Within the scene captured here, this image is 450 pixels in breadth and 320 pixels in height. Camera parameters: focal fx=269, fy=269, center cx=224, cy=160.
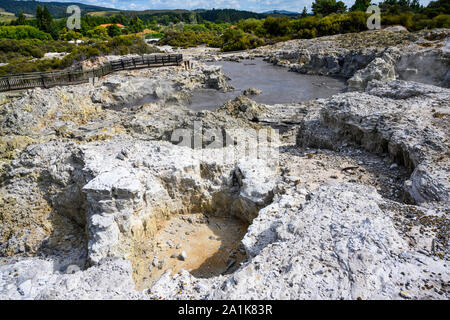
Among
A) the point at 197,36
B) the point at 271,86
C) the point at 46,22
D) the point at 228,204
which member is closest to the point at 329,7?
the point at 197,36

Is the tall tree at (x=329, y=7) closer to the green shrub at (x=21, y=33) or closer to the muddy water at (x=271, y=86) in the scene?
the muddy water at (x=271, y=86)

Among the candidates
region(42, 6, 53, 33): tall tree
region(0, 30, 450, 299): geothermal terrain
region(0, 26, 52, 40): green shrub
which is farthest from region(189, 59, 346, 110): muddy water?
region(42, 6, 53, 33): tall tree

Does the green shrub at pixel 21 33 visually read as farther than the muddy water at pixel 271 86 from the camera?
Yes

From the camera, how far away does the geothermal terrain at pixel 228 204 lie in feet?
15.6

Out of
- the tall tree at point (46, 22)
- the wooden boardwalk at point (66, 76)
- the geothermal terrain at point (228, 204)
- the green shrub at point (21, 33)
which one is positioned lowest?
the geothermal terrain at point (228, 204)

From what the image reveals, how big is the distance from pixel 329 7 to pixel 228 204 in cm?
8177

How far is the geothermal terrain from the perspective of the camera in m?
4.75

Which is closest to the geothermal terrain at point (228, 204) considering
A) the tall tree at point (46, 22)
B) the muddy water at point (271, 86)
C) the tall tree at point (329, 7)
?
the muddy water at point (271, 86)

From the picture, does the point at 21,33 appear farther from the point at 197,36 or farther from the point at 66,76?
the point at 66,76

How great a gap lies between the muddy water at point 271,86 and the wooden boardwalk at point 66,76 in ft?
25.4

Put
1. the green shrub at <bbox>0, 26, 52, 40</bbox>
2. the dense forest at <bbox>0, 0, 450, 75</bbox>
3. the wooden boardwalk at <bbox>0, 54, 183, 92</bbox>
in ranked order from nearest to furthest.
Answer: the wooden boardwalk at <bbox>0, 54, 183, 92</bbox>, the dense forest at <bbox>0, 0, 450, 75</bbox>, the green shrub at <bbox>0, 26, 52, 40</bbox>

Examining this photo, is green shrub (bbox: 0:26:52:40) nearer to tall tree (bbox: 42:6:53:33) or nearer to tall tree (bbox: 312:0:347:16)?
tall tree (bbox: 42:6:53:33)

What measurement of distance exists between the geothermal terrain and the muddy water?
7.53 metres
